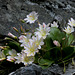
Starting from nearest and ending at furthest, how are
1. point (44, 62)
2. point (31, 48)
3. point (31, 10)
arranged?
point (31, 48) → point (44, 62) → point (31, 10)

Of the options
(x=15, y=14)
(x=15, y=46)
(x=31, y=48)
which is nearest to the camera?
(x=31, y=48)

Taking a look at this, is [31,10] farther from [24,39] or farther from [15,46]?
[24,39]

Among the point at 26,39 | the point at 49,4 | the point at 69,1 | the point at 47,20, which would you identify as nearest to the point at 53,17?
the point at 47,20

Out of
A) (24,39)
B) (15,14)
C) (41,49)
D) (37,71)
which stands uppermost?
(15,14)

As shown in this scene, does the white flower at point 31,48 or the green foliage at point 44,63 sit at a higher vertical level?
the white flower at point 31,48

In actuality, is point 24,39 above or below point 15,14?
below

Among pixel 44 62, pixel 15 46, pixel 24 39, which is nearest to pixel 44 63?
pixel 44 62

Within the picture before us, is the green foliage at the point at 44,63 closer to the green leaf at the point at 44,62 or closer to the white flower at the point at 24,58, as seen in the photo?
the green leaf at the point at 44,62

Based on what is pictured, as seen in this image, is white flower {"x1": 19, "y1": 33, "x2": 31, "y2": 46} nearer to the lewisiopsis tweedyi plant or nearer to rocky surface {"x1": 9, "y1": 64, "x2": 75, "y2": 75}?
the lewisiopsis tweedyi plant

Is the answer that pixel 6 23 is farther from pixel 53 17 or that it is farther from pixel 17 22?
pixel 53 17

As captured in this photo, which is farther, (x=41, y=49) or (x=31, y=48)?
(x=41, y=49)

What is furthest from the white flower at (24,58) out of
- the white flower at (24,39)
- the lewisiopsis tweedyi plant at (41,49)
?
the white flower at (24,39)
